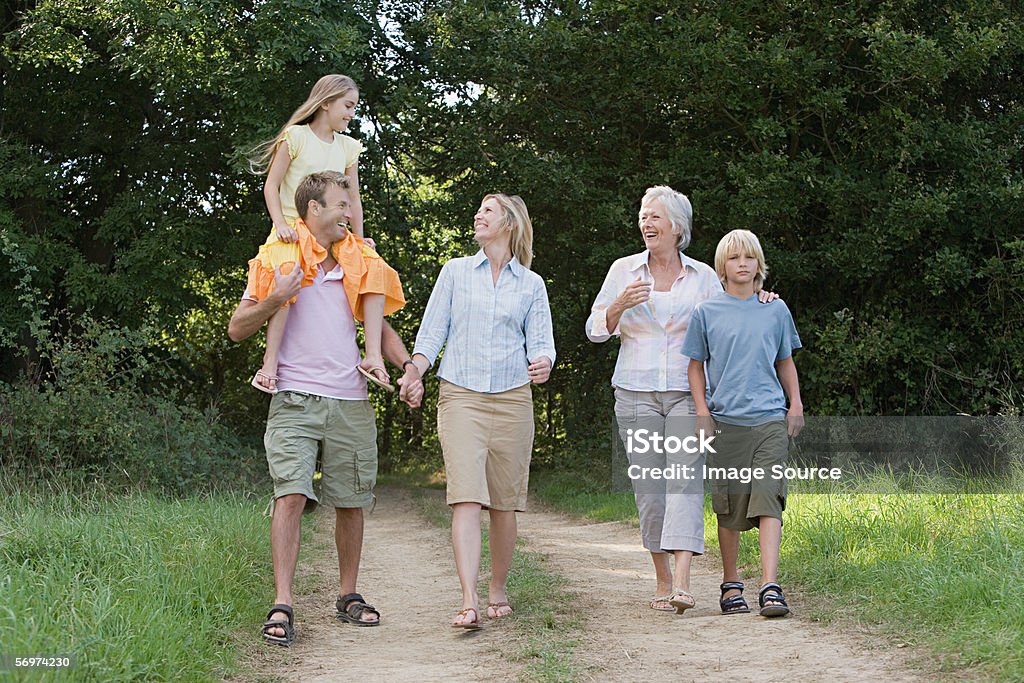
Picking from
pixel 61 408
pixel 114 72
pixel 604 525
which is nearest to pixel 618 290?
pixel 604 525

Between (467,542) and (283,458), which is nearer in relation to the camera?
(283,458)

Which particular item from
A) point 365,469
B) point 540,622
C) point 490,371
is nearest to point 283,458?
point 365,469

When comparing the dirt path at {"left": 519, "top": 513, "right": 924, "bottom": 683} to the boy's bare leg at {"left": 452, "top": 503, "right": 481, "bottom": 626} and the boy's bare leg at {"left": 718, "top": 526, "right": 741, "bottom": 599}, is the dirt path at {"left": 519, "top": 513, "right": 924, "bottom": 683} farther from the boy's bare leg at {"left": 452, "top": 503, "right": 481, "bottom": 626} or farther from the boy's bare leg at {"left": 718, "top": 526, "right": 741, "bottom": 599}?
the boy's bare leg at {"left": 452, "top": 503, "right": 481, "bottom": 626}

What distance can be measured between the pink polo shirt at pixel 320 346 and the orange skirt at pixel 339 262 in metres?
0.05

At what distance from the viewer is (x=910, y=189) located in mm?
13586

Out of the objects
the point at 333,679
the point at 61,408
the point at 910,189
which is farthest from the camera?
the point at 910,189

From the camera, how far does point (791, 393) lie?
18.7 ft

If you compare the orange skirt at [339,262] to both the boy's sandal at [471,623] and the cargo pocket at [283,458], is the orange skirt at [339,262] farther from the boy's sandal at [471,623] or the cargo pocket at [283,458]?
the boy's sandal at [471,623]

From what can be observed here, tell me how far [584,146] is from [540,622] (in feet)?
36.0

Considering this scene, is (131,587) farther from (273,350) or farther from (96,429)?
(96,429)

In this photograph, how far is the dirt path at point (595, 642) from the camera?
432 centimetres

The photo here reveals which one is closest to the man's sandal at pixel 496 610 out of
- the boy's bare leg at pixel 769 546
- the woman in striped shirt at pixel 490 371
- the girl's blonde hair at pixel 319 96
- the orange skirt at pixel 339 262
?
the woman in striped shirt at pixel 490 371

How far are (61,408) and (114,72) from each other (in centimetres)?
684

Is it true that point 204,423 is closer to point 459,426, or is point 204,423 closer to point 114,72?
point 114,72
